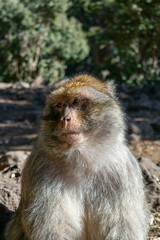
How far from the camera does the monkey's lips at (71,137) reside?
2.25 m

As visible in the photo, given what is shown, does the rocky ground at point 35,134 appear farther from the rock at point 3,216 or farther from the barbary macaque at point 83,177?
the barbary macaque at point 83,177

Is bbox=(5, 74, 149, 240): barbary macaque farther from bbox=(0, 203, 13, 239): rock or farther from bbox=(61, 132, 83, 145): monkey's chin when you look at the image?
bbox=(0, 203, 13, 239): rock

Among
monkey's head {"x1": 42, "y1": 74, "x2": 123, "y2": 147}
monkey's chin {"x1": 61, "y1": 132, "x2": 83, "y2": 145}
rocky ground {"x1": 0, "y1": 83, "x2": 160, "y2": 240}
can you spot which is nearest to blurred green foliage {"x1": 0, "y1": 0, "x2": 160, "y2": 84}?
rocky ground {"x1": 0, "y1": 83, "x2": 160, "y2": 240}

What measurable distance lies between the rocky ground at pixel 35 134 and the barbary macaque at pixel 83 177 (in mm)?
315

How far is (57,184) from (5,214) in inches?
40.6

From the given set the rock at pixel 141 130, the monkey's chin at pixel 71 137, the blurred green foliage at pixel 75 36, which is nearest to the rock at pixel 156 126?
the rock at pixel 141 130

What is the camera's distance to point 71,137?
2262 mm

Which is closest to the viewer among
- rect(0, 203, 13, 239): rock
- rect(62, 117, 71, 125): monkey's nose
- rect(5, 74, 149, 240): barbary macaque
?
rect(62, 117, 71, 125): monkey's nose

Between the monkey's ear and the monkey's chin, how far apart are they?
0.51 metres

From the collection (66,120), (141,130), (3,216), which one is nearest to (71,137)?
(66,120)

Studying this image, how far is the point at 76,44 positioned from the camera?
60.1ft

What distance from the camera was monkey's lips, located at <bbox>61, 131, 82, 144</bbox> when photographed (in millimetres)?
2250

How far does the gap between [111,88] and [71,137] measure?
25.3 inches

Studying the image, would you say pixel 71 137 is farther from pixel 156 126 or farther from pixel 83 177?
pixel 156 126
